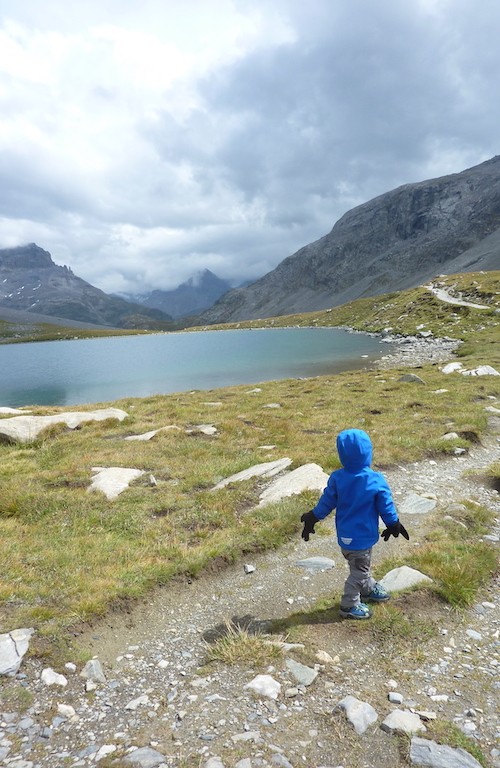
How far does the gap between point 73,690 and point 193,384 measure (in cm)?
4710

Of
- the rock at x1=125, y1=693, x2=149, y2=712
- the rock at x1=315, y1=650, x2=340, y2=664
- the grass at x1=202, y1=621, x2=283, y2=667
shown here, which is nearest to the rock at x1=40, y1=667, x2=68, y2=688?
the rock at x1=125, y1=693, x2=149, y2=712

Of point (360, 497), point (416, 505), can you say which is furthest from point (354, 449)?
point (416, 505)

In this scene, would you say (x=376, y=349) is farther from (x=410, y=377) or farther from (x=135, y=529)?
(x=135, y=529)

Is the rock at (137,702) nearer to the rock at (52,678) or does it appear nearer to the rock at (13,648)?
the rock at (52,678)

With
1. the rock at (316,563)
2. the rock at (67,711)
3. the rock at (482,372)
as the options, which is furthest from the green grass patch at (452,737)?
the rock at (482,372)

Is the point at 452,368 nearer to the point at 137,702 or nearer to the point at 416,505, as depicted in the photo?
the point at 416,505

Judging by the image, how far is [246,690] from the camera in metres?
5.48

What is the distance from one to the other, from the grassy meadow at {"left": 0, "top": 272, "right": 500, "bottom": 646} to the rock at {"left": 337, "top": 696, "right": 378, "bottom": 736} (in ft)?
9.97

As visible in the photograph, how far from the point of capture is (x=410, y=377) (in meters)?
30.3

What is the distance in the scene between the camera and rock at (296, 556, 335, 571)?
8.61 meters

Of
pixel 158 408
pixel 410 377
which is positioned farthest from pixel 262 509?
pixel 410 377

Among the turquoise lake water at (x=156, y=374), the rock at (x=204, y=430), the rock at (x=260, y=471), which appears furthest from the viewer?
the turquoise lake water at (x=156, y=374)

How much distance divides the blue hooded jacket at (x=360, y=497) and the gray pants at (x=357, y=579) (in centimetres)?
15

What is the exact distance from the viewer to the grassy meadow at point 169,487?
8.02 metres
